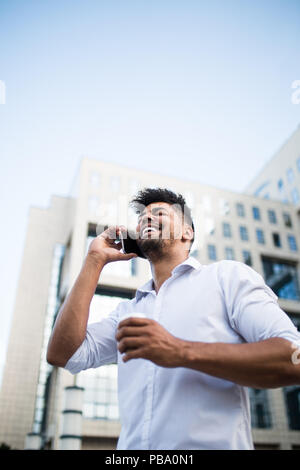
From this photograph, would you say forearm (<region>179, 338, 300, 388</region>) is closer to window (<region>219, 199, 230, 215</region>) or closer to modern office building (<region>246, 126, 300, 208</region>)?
window (<region>219, 199, 230, 215</region>)

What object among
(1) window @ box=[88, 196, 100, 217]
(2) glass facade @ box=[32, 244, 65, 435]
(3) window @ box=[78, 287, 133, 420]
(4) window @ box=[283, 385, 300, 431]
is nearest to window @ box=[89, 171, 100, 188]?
(1) window @ box=[88, 196, 100, 217]

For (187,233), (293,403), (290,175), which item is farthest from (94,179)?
(187,233)

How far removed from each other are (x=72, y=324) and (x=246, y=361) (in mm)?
782

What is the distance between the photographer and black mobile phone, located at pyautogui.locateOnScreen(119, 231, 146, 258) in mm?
2040

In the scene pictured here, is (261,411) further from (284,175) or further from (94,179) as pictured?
(94,179)

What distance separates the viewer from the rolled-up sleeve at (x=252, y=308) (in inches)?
51.3

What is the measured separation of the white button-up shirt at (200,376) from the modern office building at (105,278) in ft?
90.7

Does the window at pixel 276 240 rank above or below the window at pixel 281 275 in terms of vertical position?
above

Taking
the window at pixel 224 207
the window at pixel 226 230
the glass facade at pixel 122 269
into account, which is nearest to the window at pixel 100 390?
the glass facade at pixel 122 269

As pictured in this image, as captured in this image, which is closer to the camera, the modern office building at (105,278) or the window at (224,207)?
the modern office building at (105,278)

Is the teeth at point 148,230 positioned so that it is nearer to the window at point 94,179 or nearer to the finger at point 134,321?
the finger at point 134,321
